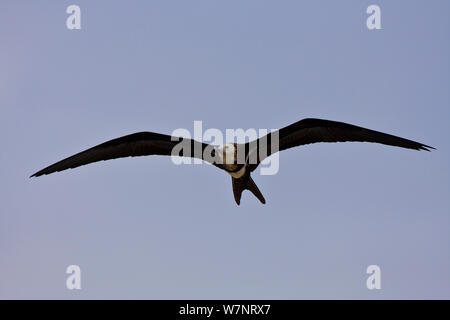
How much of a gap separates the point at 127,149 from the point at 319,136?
3.60m

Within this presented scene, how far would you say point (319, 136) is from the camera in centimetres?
1222

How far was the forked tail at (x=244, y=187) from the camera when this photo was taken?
12062mm

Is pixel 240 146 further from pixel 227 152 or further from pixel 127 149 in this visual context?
pixel 127 149

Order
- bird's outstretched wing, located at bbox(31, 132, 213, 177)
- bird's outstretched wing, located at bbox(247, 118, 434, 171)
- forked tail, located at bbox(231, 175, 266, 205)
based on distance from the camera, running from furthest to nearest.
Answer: bird's outstretched wing, located at bbox(31, 132, 213, 177) < forked tail, located at bbox(231, 175, 266, 205) < bird's outstretched wing, located at bbox(247, 118, 434, 171)

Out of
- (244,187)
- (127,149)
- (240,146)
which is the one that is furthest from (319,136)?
(127,149)

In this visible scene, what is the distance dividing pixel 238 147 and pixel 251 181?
2.22 feet

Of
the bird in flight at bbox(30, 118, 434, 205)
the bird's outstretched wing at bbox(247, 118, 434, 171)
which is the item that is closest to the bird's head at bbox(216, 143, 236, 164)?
the bird in flight at bbox(30, 118, 434, 205)

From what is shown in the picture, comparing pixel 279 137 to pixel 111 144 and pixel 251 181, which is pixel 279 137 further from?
pixel 111 144

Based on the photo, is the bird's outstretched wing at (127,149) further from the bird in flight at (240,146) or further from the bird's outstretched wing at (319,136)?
the bird's outstretched wing at (319,136)

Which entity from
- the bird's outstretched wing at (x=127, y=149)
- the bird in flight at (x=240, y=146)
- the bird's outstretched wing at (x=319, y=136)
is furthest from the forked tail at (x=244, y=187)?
the bird's outstretched wing at (x=127, y=149)

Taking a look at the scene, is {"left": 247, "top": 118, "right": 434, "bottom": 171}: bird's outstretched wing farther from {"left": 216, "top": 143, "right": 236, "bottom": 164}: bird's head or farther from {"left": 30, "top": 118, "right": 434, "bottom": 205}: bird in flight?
{"left": 216, "top": 143, "right": 236, "bottom": 164}: bird's head

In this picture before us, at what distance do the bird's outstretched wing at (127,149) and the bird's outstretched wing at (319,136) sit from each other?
1.16 m

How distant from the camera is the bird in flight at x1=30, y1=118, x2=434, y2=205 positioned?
39.1ft
